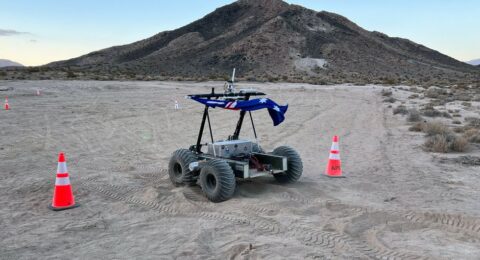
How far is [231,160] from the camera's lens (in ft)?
26.3

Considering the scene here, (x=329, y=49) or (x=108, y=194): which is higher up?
(x=329, y=49)

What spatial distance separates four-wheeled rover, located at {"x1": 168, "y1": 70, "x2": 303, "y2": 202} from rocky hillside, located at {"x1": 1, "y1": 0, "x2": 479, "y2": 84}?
6667 cm

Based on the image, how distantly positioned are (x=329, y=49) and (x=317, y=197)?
94308 millimetres

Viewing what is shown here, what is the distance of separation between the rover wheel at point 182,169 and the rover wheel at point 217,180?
58 cm

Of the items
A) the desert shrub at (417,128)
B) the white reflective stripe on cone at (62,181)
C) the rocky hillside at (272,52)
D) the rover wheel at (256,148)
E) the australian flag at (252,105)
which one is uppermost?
the rocky hillside at (272,52)

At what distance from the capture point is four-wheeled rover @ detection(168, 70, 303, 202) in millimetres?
7473

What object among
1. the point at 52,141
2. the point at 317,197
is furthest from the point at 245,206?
the point at 52,141

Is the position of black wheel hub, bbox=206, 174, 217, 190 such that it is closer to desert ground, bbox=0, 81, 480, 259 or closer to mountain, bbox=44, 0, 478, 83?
desert ground, bbox=0, 81, 480, 259

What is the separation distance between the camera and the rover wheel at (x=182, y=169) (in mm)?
8234

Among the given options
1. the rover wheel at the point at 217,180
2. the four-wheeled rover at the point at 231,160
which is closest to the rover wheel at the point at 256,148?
the four-wheeled rover at the point at 231,160

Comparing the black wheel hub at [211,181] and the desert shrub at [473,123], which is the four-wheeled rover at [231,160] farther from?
the desert shrub at [473,123]

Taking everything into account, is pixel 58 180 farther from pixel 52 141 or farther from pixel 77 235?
pixel 52 141

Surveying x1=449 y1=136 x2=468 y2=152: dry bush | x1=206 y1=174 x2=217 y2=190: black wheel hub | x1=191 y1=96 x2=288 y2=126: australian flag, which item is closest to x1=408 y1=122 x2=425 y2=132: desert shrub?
x1=449 y1=136 x2=468 y2=152: dry bush

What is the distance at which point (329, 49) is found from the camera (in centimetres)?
9881
